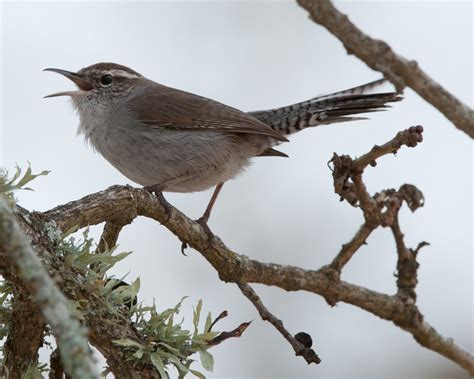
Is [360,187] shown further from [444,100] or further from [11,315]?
[11,315]

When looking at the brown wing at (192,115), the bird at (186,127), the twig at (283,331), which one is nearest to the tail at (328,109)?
the bird at (186,127)

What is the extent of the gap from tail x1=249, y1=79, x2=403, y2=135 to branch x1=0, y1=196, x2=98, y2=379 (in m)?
3.62

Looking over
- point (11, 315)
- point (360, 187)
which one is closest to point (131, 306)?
point (11, 315)

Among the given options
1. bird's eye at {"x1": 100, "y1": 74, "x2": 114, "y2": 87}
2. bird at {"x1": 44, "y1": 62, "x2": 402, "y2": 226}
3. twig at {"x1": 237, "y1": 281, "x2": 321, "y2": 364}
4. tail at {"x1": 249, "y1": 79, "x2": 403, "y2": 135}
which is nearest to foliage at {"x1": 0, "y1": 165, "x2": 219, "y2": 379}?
twig at {"x1": 237, "y1": 281, "x2": 321, "y2": 364}

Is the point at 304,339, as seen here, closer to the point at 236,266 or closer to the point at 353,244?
the point at 236,266

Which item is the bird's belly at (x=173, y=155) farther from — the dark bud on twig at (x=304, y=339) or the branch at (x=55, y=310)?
the branch at (x=55, y=310)

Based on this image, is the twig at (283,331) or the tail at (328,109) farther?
the tail at (328,109)

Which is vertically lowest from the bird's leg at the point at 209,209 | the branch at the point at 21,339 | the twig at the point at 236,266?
the branch at the point at 21,339

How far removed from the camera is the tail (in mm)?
4703

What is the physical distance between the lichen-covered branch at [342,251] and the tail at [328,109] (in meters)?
0.84

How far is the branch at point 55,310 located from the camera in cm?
117

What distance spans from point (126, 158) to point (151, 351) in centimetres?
266

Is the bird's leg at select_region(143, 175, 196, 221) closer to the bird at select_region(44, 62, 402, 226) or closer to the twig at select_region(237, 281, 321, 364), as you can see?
the bird at select_region(44, 62, 402, 226)

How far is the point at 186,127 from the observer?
5.11 metres
